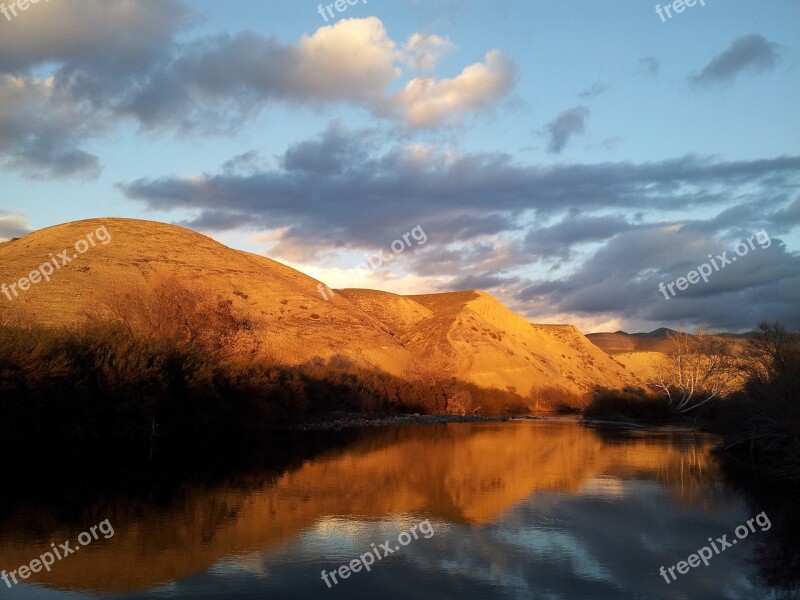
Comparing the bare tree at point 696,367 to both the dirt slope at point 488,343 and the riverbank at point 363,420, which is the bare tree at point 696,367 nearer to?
the riverbank at point 363,420

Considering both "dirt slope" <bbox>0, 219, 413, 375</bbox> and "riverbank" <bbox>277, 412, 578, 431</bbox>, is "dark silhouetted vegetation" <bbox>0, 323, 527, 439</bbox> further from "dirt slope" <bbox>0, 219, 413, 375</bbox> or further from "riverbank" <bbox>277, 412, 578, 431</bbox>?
"dirt slope" <bbox>0, 219, 413, 375</bbox>

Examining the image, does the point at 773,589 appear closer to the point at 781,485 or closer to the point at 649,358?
the point at 781,485

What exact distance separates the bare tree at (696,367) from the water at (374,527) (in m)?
37.1

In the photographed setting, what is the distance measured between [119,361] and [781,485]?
22.8 metres

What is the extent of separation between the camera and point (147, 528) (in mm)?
11984

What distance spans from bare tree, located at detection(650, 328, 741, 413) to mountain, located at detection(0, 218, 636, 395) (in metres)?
22.9

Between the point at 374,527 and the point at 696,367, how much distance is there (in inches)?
2108

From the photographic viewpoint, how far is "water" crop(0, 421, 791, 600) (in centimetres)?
892

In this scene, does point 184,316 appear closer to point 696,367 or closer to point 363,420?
point 363,420

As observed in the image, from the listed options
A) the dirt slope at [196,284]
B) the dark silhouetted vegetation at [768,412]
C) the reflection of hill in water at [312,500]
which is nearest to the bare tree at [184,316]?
the dirt slope at [196,284]

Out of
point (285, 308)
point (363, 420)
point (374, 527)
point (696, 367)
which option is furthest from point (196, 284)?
point (374, 527)

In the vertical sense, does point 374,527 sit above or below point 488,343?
below

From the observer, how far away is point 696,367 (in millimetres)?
59469

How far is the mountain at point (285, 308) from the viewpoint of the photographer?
196 feet
